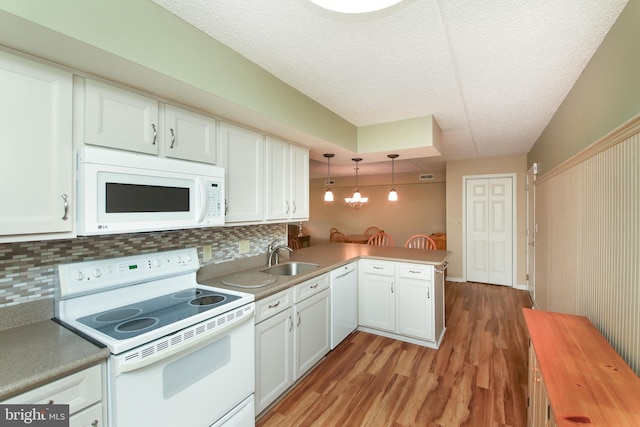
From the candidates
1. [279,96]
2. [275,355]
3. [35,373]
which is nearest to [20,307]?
[35,373]

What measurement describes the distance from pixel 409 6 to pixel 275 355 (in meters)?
2.28

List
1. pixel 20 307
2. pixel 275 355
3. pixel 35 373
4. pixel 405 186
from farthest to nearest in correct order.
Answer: pixel 405 186 < pixel 275 355 < pixel 20 307 < pixel 35 373

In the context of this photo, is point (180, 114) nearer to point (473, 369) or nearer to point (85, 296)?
point (85, 296)

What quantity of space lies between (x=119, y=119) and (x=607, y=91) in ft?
8.87

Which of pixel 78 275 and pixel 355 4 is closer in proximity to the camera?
pixel 355 4

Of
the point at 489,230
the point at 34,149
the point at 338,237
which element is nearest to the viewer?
the point at 34,149

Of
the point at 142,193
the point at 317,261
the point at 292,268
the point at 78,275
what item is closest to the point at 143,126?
the point at 142,193

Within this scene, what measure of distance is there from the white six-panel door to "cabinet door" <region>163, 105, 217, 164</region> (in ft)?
16.1

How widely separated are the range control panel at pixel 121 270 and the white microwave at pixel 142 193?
298mm

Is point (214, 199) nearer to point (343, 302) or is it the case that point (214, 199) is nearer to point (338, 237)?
point (343, 302)

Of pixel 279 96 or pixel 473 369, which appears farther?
pixel 473 369

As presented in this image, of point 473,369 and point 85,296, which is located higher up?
point 85,296

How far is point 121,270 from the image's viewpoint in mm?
1606

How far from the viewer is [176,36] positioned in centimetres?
147
